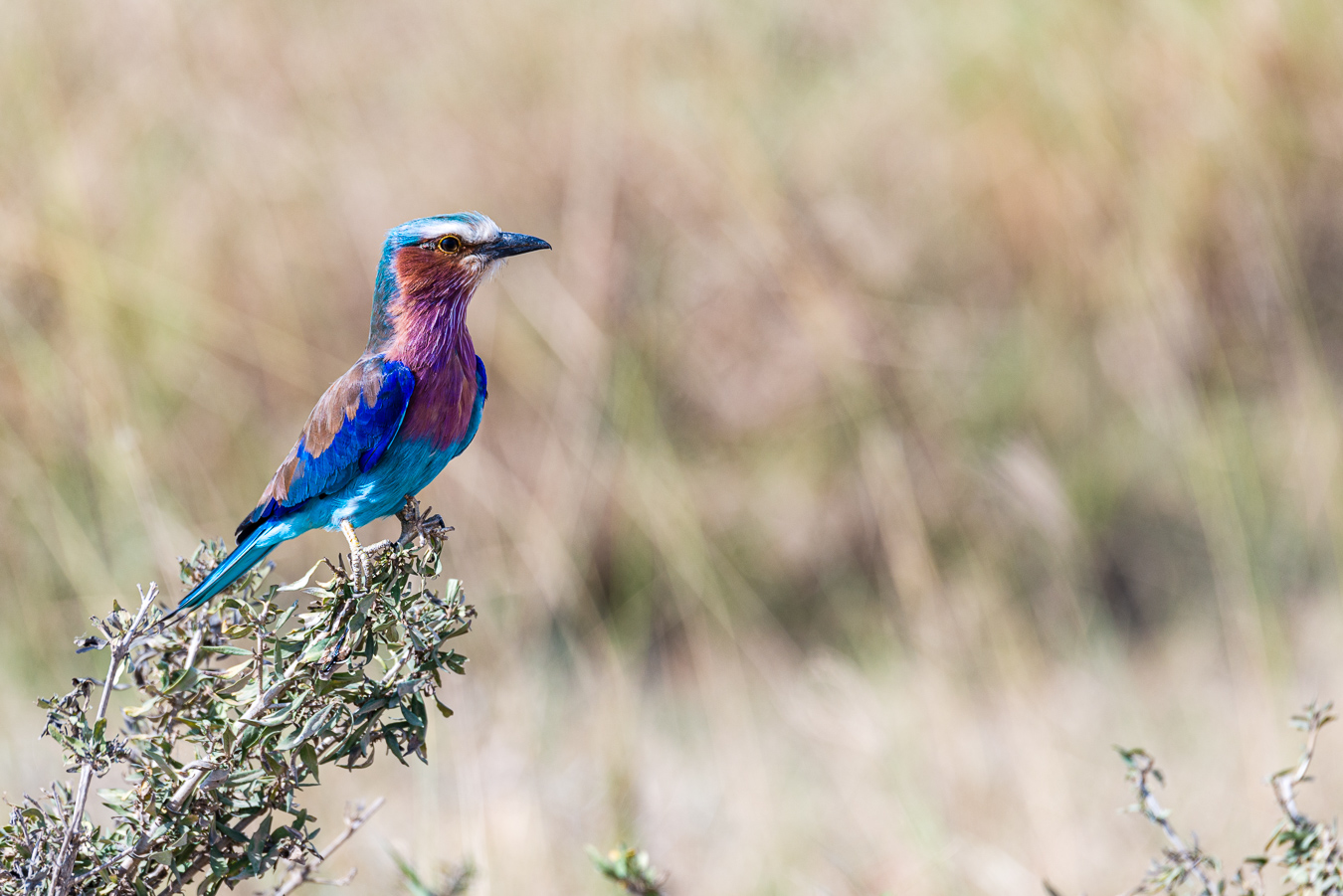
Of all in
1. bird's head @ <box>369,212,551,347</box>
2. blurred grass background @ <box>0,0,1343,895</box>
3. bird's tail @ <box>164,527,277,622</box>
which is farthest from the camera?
blurred grass background @ <box>0,0,1343,895</box>

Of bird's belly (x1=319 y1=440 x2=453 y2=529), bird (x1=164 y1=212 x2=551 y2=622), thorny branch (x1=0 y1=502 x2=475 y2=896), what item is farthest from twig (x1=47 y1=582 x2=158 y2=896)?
bird's belly (x1=319 y1=440 x2=453 y2=529)

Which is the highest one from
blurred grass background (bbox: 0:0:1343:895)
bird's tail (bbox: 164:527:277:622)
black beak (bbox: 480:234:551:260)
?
blurred grass background (bbox: 0:0:1343:895)

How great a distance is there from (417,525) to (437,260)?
17.4 inches

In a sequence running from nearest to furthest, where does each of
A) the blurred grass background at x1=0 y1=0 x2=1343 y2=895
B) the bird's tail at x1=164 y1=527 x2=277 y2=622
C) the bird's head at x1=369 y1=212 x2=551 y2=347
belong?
the bird's tail at x1=164 y1=527 x2=277 y2=622
the bird's head at x1=369 y1=212 x2=551 y2=347
the blurred grass background at x1=0 y1=0 x2=1343 y2=895

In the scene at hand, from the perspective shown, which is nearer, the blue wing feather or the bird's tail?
the bird's tail

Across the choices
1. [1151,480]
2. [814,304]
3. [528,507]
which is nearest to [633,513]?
[528,507]

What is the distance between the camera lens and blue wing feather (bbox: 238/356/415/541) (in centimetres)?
168

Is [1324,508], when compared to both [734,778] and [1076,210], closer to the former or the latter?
[1076,210]

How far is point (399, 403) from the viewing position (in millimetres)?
1716

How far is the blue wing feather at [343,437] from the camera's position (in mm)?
1685

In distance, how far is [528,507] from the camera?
4.45m

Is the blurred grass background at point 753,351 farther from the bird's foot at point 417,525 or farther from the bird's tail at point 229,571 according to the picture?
the bird's tail at point 229,571

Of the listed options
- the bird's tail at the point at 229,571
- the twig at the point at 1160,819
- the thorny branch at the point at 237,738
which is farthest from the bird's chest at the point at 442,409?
the twig at the point at 1160,819

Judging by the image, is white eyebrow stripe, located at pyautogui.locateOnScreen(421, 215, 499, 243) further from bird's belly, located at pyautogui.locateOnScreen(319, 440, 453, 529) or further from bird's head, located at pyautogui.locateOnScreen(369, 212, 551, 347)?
bird's belly, located at pyautogui.locateOnScreen(319, 440, 453, 529)
